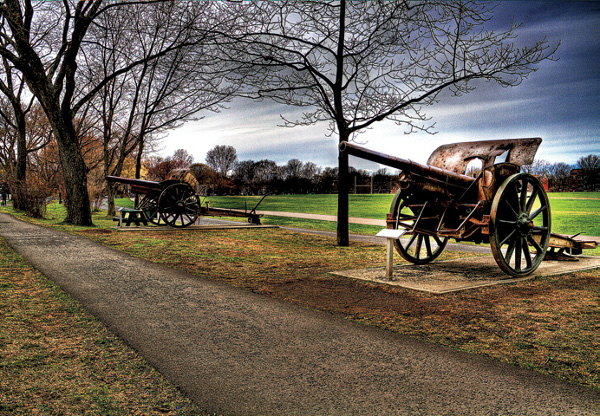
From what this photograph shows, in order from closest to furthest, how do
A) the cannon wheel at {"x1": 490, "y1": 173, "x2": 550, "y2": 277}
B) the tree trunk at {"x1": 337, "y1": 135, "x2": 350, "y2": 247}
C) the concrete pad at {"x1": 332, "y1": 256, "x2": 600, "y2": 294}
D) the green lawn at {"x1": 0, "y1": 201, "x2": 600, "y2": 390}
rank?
the green lawn at {"x1": 0, "y1": 201, "x2": 600, "y2": 390}
the concrete pad at {"x1": 332, "y1": 256, "x2": 600, "y2": 294}
the cannon wheel at {"x1": 490, "y1": 173, "x2": 550, "y2": 277}
the tree trunk at {"x1": 337, "y1": 135, "x2": 350, "y2": 247}

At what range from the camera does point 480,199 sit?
6918 mm

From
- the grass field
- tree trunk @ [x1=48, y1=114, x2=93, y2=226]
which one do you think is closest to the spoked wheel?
tree trunk @ [x1=48, y1=114, x2=93, y2=226]

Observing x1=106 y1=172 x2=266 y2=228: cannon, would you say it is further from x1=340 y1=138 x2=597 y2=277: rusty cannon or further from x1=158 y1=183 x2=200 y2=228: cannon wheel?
x1=340 y1=138 x2=597 y2=277: rusty cannon

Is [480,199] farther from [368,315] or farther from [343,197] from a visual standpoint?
[343,197]

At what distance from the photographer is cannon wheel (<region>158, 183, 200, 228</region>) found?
15336mm

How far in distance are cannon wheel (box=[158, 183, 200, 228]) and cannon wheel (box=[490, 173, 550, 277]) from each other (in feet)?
35.8

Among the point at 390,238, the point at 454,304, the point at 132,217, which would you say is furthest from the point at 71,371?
the point at 132,217

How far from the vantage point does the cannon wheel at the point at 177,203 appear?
1534 centimetres

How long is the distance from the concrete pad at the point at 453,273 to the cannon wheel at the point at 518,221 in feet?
1.08

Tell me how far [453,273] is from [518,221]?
125cm

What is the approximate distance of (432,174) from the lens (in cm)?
667

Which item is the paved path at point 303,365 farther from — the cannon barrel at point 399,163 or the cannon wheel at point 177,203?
the cannon wheel at point 177,203

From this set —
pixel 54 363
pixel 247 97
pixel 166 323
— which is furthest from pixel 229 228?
pixel 54 363

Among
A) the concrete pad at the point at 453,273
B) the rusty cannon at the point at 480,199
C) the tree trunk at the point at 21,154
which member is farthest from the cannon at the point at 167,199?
the tree trunk at the point at 21,154
